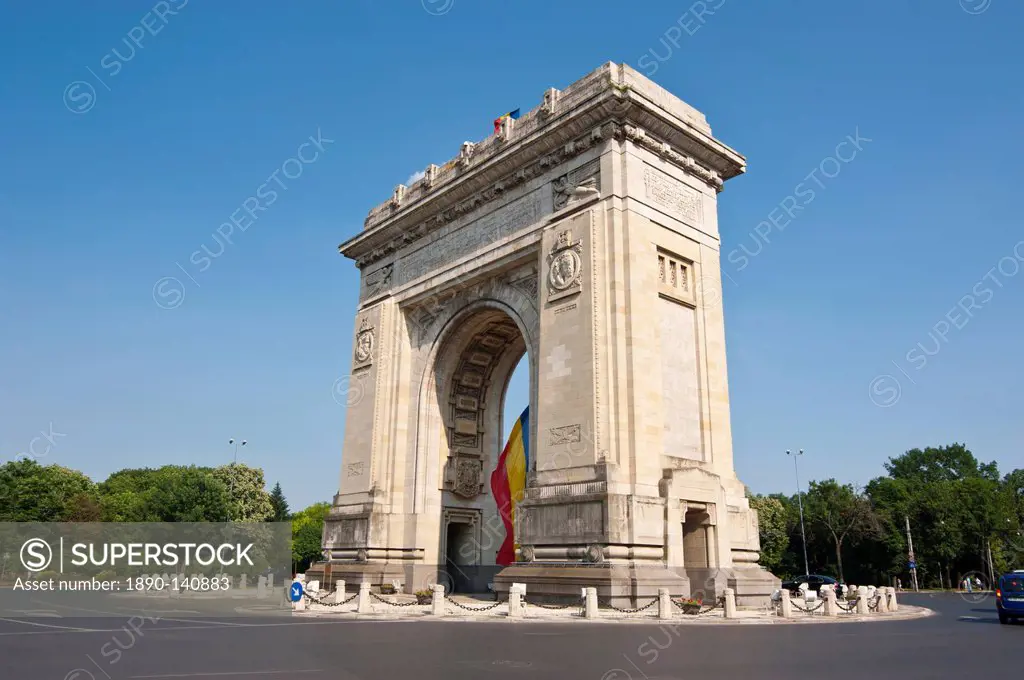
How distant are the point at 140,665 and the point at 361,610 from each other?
11.7 meters

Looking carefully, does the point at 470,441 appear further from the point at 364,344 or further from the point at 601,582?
the point at 601,582

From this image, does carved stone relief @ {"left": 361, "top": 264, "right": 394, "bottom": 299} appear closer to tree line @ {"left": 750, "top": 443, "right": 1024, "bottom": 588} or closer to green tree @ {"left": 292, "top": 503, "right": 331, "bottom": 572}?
tree line @ {"left": 750, "top": 443, "right": 1024, "bottom": 588}

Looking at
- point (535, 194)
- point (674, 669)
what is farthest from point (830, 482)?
point (674, 669)

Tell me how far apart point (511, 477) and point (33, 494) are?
4829 centimetres

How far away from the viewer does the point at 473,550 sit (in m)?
30.8

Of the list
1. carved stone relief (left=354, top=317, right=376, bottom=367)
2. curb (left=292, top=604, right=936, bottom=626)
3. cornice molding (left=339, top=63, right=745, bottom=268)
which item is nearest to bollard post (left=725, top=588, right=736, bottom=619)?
curb (left=292, top=604, right=936, bottom=626)

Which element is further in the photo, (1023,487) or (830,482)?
(1023,487)

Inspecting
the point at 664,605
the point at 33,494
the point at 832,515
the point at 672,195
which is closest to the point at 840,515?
the point at 832,515

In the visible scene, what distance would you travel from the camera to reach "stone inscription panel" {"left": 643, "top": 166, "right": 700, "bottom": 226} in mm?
24766

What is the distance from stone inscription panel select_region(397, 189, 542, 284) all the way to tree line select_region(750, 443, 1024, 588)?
36.1 metres

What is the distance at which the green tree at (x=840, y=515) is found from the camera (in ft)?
189

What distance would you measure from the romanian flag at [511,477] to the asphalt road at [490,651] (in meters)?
11.0

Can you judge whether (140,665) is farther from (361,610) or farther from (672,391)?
(672,391)

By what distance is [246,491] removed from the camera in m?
63.9
